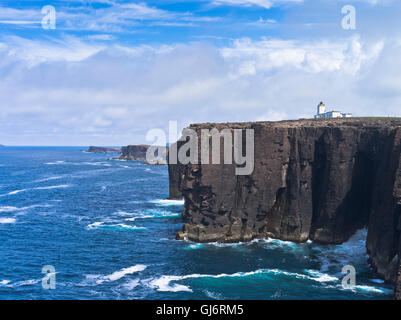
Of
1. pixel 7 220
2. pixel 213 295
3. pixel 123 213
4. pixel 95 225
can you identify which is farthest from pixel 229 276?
pixel 7 220

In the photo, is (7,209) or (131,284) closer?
(131,284)

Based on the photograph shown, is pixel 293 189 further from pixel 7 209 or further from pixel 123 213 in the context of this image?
pixel 7 209

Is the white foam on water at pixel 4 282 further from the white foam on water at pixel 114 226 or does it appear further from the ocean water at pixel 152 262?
the white foam on water at pixel 114 226

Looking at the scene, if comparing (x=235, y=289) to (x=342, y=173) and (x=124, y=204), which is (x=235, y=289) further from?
(x=124, y=204)

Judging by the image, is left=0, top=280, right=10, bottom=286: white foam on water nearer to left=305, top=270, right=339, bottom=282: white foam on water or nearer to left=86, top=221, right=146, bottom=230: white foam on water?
left=86, top=221, right=146, bottom=230: white foam on water

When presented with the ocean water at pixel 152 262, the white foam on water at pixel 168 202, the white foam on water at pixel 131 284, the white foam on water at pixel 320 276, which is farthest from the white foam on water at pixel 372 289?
the white foam on water at pixel 168 202

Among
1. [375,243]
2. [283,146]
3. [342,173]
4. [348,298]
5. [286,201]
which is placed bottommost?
[348,298]

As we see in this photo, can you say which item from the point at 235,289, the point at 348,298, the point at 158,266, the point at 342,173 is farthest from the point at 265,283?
the point at 342,173
